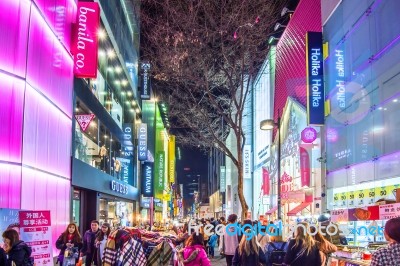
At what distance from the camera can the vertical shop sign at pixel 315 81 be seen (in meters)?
23.2

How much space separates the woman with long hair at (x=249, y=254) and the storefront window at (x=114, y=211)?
16.2m

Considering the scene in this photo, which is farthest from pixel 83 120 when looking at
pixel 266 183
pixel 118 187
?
pixel 266 183

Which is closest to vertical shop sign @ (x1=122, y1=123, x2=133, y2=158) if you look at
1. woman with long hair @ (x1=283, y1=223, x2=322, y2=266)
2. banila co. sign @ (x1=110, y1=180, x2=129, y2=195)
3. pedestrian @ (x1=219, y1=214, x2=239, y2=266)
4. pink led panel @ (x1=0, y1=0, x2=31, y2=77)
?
banila co. sign @ (x1=110, y1=180, x2=129, y2=195)

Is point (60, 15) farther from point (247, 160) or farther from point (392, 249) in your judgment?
point (247, 160)

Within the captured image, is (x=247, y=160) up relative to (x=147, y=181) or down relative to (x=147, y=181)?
up

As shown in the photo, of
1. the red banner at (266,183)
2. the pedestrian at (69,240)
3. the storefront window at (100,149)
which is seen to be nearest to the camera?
the pedestrian at (69,240)

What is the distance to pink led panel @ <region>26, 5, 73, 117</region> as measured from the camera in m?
13.2

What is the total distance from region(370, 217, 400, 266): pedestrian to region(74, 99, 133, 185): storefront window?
1474 centimetres

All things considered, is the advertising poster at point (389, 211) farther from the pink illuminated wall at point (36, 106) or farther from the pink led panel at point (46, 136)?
the pink led panel at point (46, 136)

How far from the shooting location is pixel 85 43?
709 inches

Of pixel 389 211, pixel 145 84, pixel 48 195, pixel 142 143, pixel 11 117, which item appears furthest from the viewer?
pixel 145 84

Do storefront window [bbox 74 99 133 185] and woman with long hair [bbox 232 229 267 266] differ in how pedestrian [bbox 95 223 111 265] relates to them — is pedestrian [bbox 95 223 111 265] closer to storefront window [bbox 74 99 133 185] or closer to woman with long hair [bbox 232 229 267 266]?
woman with long hair [bbox 232 229 267 266]

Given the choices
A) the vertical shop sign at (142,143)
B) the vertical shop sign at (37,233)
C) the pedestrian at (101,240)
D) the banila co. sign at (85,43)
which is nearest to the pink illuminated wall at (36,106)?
the banila co. sign at (85,43)

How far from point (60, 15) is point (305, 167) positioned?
14647 mm
